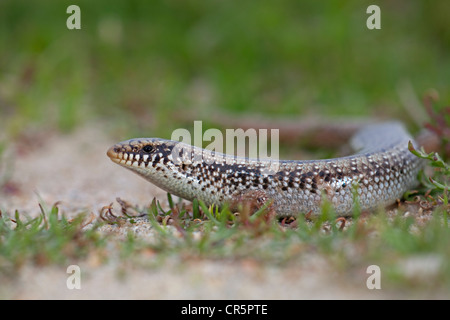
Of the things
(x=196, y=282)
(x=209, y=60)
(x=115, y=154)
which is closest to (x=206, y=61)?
(x=209, y=60)

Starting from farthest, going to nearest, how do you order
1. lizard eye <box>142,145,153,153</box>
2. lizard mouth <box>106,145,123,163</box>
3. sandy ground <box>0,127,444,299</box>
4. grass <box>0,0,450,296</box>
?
grass <box>0,0,450,296</box> < lizard eye <box>142,145,153,153</box> < lizard mouth <box>106,145,123,163</box> < sandy ground <box>0,127,444,299</box>

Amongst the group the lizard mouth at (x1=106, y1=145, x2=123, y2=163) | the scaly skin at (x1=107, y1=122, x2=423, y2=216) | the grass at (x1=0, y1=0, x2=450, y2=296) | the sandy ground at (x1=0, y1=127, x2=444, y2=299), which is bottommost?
the sandy ground at (x1=0, y1=127, x2=444, y2=299)

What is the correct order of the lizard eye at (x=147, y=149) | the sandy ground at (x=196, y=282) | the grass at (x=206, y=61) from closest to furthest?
the sandy ground at (x=196, y=282)
the lizard eye at (x=147, y=149)
the grass at (x=206, y=61)

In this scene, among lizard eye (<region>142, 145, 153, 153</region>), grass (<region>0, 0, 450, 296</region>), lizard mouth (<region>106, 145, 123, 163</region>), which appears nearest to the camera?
lizard mouth (<region>106, 145, 123, 163</region>)

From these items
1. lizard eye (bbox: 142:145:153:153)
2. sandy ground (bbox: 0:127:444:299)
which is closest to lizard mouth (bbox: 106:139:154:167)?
lizard eye (bbox: 142:145:153:153)

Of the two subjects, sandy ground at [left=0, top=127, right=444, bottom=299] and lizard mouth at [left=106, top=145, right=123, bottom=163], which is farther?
lizard mouth at [left=106, top=145, right=123, bottom=163]

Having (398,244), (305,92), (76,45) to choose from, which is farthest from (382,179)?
(76,45)

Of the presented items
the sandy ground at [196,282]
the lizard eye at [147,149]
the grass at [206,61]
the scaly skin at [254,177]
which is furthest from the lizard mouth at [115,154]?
the grass at [206,61]

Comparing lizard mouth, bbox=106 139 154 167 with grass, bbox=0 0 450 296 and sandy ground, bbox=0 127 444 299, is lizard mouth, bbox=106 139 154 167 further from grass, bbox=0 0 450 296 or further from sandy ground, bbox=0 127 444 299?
grass, bbox=0 0 450 296

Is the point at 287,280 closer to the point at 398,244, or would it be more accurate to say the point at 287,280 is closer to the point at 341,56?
the point at 398,244

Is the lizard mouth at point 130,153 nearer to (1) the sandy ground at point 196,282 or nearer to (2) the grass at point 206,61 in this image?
(1) the sandy ground at point 196,282
